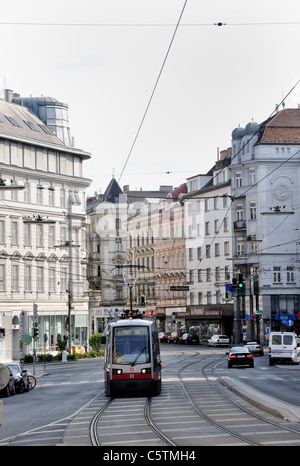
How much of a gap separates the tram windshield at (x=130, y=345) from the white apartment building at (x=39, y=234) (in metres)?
39.9

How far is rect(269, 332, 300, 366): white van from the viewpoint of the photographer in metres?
59.6

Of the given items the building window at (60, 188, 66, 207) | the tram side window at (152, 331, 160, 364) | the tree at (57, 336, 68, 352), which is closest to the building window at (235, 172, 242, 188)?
the building window at (60, 188, 66, 207)

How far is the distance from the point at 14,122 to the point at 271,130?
2693cm

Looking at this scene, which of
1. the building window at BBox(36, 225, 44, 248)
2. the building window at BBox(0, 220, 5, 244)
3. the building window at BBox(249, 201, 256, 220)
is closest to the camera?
the building window at BBox(0, 220, 5, 244)

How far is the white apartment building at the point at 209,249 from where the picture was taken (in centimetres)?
9950

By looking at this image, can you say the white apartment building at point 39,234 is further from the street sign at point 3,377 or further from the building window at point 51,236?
the street sign at point 3,377

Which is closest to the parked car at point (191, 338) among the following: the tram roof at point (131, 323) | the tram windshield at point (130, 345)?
the tram roof at point (131, 323)

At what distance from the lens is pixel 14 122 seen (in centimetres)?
7869

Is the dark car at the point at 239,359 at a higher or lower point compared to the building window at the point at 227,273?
lower

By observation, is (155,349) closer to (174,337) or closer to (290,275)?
(290,275)

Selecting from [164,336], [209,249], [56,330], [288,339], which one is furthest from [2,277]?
[164,336]

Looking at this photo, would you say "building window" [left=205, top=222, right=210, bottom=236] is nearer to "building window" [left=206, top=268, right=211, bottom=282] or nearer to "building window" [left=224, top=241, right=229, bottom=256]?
"building window" [left=206, top=268, right=211, bottom=282]

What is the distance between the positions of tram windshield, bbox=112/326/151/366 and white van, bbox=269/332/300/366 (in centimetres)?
2803
